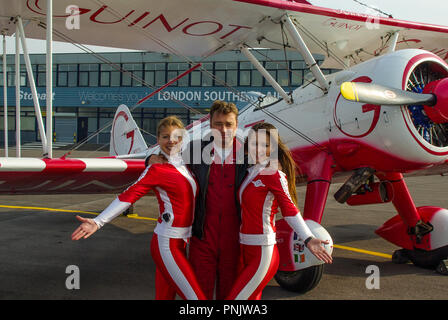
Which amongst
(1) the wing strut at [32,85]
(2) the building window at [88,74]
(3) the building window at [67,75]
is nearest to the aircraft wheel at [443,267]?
(1) the wing strut at [32,85]

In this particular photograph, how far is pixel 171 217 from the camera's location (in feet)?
8.68

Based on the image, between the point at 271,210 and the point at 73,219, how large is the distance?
681 centimetres

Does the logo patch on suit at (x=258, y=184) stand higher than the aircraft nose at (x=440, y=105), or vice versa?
the aircraft nose at (x=440, y=105)

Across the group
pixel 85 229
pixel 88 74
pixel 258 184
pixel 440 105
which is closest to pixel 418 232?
pixel 440 105

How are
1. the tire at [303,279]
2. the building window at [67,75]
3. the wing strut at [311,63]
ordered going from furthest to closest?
the building window at [67,75]
the wing strut at [311,63]
the tire at [303,279]

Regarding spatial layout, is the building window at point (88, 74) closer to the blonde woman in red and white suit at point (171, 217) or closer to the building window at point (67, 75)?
the building window at point (67, 75)

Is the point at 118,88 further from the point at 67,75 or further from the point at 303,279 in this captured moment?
the point at 303,279

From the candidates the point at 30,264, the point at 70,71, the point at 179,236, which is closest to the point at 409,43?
the point at 179,236

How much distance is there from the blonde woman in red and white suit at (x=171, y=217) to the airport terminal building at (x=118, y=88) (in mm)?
29860

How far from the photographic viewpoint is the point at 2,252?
5926mm

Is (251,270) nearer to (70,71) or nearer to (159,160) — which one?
(159,160)

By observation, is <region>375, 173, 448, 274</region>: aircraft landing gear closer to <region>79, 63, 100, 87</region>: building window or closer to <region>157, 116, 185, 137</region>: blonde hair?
<region>157, 116, 185, 137</region>: blonde hair

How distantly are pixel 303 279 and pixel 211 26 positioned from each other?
10.8 ft

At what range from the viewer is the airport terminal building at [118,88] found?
112 ft
